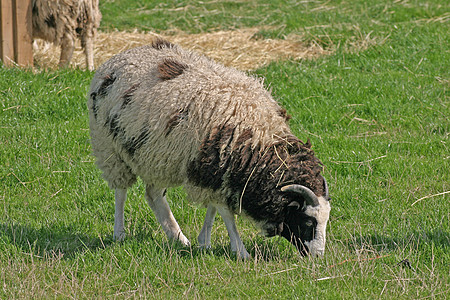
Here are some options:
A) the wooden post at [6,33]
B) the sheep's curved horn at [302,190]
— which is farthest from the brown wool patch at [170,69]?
the wooden post at [6,33]

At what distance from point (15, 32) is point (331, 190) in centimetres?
561

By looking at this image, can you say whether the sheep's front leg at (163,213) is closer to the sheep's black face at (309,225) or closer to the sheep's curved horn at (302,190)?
the sheep's black face at (309,225)

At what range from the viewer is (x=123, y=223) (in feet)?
19.8

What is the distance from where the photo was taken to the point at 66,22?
9953 millimetres

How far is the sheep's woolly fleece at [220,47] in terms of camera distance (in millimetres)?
11016

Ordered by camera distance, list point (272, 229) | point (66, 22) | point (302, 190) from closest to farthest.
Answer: point (302, 190) < point (272, 229) < point (66, 22)

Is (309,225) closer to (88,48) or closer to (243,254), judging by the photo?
(243,254)

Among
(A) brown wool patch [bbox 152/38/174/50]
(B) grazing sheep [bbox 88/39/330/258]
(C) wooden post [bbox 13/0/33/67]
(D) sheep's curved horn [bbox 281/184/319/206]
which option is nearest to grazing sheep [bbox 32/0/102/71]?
(C) wooden post [bbox 13/0/33/67]

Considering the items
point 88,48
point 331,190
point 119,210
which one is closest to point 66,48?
point 88,48

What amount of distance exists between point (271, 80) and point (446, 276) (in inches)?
211

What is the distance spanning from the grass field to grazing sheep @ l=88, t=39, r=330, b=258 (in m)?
0.38

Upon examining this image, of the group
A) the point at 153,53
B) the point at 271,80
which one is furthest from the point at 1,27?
Answer: the point at 153,53

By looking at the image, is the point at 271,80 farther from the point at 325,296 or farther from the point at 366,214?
the point at 325,296

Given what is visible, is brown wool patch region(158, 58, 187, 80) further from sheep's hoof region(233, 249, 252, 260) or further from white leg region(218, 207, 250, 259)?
sheep's hoof region(233, 249, 252, 260)
